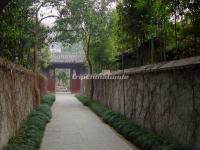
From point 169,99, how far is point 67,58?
115ft

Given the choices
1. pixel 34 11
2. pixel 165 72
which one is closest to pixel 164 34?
pixel 165 72

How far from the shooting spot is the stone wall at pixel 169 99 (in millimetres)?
6311

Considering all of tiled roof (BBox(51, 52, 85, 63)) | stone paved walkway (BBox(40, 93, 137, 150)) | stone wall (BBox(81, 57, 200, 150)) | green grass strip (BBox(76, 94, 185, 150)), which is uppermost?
tiled roof (BBox(51, 52, 85, 63))

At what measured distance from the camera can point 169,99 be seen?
7.56 metres

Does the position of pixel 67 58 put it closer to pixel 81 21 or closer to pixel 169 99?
pixel 81 21

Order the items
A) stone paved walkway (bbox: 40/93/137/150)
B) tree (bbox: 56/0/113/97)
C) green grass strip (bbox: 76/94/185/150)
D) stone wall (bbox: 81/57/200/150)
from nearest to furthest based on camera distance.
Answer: stone wall (bbox: 81/57/200/150) → green grass strip (bbox: 76/94/185/150) → stone paved walkway (bbox: 40/93/137/150) → tree (bbox: 56/0/113/97)

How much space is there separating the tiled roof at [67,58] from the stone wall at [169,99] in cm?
2973

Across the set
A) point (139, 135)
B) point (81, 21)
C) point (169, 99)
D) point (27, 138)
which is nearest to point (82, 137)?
point (139, 135)

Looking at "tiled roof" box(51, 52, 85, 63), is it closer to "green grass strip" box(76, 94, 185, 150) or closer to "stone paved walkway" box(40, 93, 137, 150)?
"stone paved walkway" box(40, 93, 137, 150)

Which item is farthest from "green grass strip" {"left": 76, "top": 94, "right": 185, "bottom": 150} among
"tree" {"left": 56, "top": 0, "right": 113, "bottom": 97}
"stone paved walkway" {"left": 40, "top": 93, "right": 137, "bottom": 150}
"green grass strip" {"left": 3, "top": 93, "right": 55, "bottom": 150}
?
"tree" {"left": 56, "top": 0, "right": 113, "bottom": 97}

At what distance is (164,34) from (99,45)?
1225 cm

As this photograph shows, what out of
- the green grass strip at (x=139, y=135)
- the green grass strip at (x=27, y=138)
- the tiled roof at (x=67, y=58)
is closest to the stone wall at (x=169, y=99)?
the green grass strip at (x=139, y=135)

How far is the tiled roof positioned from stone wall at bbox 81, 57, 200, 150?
97.5 ft

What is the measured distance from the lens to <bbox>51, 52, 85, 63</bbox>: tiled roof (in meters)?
41.2
